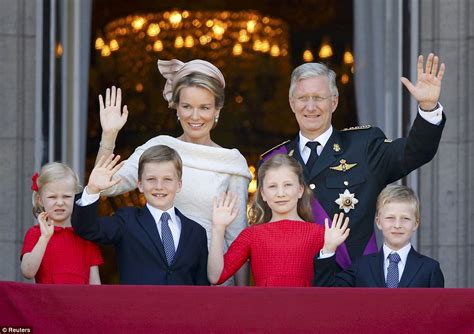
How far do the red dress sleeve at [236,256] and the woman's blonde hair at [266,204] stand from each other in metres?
0.17

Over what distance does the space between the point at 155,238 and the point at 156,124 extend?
19.0ft

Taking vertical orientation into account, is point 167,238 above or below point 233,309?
above

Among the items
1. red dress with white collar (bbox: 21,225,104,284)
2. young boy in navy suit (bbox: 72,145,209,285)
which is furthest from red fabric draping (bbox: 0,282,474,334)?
red dress with white collar (bbox: 21,225,104,284)

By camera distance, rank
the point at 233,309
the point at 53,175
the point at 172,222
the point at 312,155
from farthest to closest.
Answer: the point at 312,155 → the point at 53,175 → the point at 172,222 → the point at 233,309

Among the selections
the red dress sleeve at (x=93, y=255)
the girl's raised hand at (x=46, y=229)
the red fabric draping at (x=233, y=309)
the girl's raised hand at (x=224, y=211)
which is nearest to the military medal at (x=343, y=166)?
the girl's raised hand at (x=224, y=211)

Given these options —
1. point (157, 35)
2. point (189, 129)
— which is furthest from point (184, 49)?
point (189, 129)

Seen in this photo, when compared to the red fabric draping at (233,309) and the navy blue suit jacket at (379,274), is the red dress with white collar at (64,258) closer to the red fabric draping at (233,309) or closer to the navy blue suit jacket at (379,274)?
the red fabric draping at (233,309)

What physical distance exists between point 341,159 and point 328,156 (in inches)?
2.2

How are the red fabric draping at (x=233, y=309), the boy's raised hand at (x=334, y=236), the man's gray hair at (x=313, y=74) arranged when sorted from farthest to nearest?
the man's gray hair at (x=313, y=74) < the boy's raised hand at (x=334, y=236) < the red fabric draping at (x=233, y=309)

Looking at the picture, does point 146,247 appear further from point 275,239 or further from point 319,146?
point 319,146

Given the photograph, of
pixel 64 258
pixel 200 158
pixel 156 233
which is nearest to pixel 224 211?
pixel 156 233

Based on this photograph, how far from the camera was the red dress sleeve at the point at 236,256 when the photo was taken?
518 cm

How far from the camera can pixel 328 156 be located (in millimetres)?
5559

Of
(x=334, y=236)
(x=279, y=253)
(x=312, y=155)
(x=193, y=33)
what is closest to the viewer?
(x=334, y=236)
